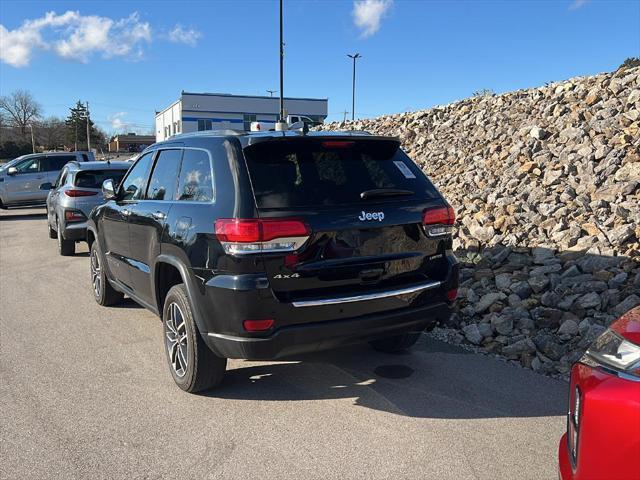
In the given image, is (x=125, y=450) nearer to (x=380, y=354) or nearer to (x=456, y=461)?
(x=456, y=461)

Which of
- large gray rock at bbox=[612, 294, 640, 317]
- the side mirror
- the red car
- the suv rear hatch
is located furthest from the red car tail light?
the red car

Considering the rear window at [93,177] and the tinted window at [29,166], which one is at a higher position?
the tinted window at [29,166]

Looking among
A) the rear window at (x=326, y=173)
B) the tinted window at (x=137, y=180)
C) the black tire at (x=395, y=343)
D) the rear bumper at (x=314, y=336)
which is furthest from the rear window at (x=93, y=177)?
the rear bumper at (x=314, y=336)

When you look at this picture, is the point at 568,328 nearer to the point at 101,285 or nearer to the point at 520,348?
the point at 520,348

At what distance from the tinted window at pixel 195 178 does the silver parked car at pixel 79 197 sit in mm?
6270

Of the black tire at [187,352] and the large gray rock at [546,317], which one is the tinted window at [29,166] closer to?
the black tire at [187,352]

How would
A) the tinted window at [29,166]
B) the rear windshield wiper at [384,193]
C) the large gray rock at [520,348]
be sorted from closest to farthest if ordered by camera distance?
the rear windshield wiper at [384,193] < the large gray rock at [520,348] < the tinted window at [29,166]

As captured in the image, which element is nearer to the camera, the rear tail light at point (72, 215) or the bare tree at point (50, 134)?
the rear tail light at point (72, 215)

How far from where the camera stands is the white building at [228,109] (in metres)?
58.9

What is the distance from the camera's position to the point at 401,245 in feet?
12.6

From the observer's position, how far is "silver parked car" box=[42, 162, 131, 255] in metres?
10.0

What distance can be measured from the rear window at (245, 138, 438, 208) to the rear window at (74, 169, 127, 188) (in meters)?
7.39

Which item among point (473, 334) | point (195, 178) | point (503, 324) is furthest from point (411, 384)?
point (195, 178)

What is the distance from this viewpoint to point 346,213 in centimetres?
363
